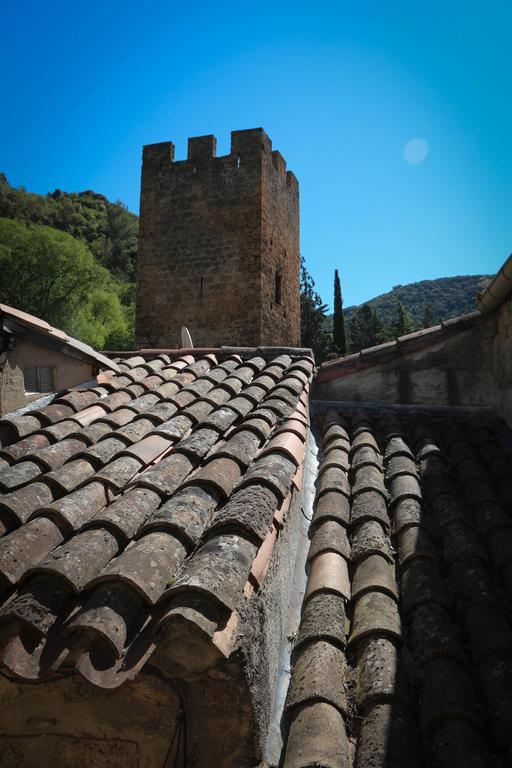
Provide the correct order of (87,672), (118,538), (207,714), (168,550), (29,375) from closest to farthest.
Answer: (87,672) → (207,714) → (168,550) → (118,538) → (29,375)

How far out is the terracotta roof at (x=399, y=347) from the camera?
507 cm

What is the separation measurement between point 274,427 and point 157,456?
0.92 m

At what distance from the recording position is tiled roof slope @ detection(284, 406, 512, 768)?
5.71 feet

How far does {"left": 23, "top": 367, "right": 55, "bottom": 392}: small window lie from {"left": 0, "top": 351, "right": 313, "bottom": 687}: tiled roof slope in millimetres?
304

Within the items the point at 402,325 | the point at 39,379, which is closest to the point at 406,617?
the point at 39,379

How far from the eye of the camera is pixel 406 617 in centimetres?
238

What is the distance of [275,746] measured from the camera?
1.88 meters

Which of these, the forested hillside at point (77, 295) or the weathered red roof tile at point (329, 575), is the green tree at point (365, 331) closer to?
the forested hillside at point (77, 295)

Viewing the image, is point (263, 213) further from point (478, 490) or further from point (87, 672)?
point (87, 672)

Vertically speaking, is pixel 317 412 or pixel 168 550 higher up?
pixel 317 412

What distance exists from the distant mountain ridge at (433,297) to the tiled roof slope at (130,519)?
51.9 metres

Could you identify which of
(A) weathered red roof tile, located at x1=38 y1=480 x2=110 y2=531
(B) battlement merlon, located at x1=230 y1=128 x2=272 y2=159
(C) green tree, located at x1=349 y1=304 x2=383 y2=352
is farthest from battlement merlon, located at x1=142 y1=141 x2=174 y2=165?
(C) green tree, located at x1=349 y1=304 x2=383 y2=352

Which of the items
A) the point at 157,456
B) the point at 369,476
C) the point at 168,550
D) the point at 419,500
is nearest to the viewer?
the point at 168,550

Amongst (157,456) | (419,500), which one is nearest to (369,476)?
(419,500)
